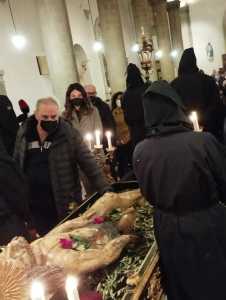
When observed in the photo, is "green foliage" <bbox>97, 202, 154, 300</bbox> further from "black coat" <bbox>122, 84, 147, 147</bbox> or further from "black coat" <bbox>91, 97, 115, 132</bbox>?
"black coat" <bbox>122, 84, 147, 147</bbox>

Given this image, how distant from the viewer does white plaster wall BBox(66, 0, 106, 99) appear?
47.4 feet

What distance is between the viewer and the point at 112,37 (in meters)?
13.1

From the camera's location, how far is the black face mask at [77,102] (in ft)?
18.6

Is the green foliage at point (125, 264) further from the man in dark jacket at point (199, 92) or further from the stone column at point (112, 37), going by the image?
the stone column at point (112, 37)

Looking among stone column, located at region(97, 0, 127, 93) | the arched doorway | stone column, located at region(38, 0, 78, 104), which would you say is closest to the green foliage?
stone column, located at region(38, 0, 78, 104)

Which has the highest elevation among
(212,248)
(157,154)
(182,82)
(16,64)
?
(16,64)

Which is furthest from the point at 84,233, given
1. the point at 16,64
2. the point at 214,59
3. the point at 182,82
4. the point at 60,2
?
the point at 214,59

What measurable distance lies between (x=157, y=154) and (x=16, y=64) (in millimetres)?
8703

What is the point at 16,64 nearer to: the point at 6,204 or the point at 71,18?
the point at 71,18

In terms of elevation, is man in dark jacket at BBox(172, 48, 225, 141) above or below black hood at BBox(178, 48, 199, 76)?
below

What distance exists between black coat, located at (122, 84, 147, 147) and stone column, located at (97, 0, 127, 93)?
6468mm

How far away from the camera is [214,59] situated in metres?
30.7

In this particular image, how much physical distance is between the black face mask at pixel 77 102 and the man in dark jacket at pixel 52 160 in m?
1.26

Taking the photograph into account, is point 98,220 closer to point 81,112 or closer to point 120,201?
point 120,201
